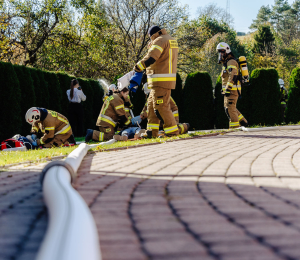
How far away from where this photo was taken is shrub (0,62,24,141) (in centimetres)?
934

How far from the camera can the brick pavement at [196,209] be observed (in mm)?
1434

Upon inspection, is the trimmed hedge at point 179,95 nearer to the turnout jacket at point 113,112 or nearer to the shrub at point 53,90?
the shrub at point 53,90

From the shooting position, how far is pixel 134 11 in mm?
23281

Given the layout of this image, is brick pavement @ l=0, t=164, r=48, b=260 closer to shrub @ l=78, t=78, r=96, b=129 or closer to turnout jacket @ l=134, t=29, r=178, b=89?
turnout jacket @ l=134, t=29, r=178, b=89

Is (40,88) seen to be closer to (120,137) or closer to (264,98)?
(120,137)

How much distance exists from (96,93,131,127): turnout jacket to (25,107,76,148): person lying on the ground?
115 centimetres

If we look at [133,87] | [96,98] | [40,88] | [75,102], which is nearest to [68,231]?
[133,87]

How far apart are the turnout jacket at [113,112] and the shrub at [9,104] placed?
2.48 m

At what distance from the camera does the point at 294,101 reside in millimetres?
14062

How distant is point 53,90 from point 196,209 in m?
11.2

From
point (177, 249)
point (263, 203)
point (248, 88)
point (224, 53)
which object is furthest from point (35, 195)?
point (248, 88)

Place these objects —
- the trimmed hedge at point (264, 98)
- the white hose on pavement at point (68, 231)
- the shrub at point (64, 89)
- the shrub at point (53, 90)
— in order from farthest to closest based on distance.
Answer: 1. the trimmed hedge at point (264, 98)
2. the shrub at point (64, 89)
3. the shrub at point (53, 90)
4. the white hose on pavement at point (68, 231)

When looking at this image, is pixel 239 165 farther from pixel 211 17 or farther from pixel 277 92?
pixel 211 17

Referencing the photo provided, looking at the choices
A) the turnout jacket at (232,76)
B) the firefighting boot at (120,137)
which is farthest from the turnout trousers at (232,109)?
the firefighting boot at (120,137)
